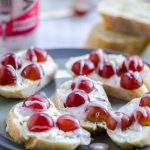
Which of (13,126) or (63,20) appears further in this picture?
(63,20)

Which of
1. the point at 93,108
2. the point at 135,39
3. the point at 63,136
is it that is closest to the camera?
the point at 63,136

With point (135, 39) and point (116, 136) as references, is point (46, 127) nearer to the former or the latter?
point (116, 136)

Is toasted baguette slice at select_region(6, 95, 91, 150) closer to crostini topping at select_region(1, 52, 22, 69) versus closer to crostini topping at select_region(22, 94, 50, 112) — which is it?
crostini topping at select_region(22, 94, 50, 112)

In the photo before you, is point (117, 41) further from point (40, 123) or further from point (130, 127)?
point (40, 123)

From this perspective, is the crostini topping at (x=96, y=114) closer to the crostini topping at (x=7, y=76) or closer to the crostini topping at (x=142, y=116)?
the crostini topping at (x=142, y=116)

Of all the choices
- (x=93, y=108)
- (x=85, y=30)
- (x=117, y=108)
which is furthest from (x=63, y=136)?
(x=85, y=30)

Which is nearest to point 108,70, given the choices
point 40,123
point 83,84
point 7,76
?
point 83,84

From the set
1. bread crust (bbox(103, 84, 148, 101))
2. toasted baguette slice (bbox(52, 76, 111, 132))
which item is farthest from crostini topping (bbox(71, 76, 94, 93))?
bread crust (bbox(103, 84, 148, 101))
